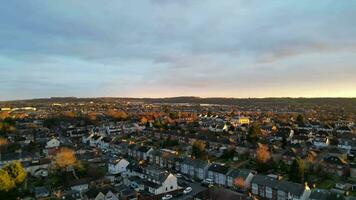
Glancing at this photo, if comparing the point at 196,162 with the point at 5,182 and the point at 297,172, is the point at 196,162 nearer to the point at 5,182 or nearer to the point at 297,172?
the point at 297,172

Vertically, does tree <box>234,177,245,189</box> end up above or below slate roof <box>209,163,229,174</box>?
below

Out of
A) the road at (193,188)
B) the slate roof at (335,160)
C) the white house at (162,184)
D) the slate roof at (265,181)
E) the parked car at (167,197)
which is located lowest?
the road at (193,188)

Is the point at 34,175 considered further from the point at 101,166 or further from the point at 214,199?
the point at 214,199

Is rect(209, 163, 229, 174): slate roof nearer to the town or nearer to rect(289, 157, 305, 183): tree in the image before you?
the town

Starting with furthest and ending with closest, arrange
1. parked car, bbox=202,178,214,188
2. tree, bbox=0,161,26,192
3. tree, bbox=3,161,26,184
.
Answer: parked car, bbox=202,178,214,188 → tree, bbox=3,161,26,184 → tree, bbox=0,161,26,192

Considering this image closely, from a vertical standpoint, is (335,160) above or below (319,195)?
above

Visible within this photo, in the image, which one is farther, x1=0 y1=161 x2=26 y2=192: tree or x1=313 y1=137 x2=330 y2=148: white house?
x1=313 y1=137 x2=330 y2=148: white house

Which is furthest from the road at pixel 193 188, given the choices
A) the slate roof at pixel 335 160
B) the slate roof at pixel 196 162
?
the slate roof at pixel 335 160

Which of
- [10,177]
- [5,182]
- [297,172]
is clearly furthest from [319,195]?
[10,177]

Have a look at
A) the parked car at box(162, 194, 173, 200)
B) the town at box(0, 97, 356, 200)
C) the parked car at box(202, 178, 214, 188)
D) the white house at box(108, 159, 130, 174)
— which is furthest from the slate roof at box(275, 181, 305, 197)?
the white house at box(108, 159, 130, 174)

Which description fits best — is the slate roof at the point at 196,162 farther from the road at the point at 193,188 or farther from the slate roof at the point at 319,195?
the slate roof at the point at 319,195

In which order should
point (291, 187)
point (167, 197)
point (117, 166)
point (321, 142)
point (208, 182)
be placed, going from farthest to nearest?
point (321, 142)
point (117, 166)
point (208, 182)
point (167, 197)
point (291, 187)
